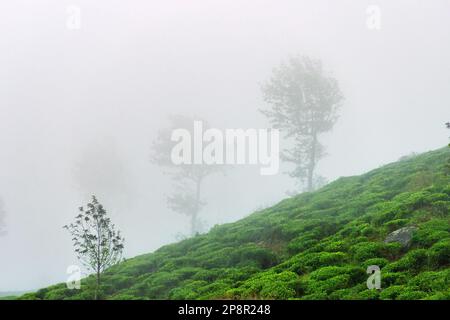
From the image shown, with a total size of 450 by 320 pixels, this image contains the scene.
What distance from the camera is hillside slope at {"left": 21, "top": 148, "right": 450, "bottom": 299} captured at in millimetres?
13203

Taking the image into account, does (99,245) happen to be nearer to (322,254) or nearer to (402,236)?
(322,254)

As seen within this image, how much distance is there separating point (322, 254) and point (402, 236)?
126 inches

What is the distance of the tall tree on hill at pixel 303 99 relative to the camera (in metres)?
48.6

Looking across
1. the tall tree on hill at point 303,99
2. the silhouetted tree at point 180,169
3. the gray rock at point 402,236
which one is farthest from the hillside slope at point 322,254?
the silhouetted tree at point 180,169

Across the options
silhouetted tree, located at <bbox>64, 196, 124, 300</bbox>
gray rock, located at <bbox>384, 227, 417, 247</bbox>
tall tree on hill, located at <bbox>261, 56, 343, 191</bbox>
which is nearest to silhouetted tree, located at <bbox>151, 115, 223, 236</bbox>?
tall tree on hill, located at <bbox>261, 56, 343, 191</bbox>

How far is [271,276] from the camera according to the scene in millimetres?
15500

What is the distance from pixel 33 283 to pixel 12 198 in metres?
140

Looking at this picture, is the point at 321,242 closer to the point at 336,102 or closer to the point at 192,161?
the point at 336,102

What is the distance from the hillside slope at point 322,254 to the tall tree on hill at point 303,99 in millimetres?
20196

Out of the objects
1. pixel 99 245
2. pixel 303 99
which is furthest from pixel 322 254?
pixel 303 99

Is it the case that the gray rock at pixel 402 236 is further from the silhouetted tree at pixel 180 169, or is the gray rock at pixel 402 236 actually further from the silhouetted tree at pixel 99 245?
the silhouetted tree at pixel 180 169

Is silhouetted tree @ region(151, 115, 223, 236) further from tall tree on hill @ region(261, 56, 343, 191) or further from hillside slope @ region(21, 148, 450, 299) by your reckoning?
hillside slope @ region(21, 148, 450, 299)
